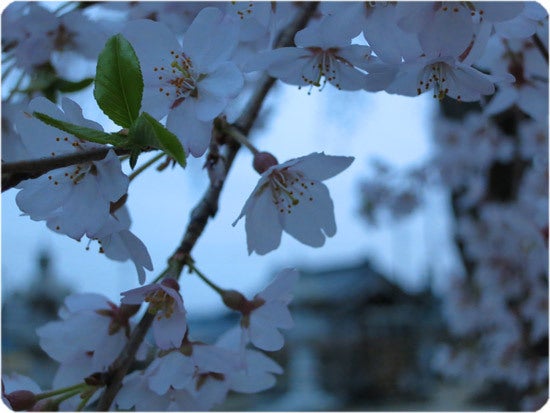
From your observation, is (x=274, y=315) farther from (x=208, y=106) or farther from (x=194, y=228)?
(x=208, y=106)

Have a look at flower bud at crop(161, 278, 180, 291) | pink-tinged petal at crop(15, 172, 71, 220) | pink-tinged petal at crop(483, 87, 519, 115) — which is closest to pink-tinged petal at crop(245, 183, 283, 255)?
flower bud at crop(161, 278, 180, 291)

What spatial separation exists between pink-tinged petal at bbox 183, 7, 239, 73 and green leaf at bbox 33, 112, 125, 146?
0.57ft

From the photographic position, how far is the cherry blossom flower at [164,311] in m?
0.69

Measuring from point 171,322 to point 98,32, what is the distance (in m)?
0.60

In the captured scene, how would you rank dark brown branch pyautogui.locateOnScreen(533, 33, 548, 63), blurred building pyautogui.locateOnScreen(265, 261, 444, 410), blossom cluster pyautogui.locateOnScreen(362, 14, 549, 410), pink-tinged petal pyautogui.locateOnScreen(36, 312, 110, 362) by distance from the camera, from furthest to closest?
blurred building pyautogui.locateOnScreen(265, 261, 444, 410) < blossom cluster pyautogui.locateOnScreen(362, 14, 549, 410) < dark brown branch pyautogui.locateOnScreen(533, 33, 548, 63) < pink-tinged petal pyautogui.locateOnScreen(36, 312, 110, 362)

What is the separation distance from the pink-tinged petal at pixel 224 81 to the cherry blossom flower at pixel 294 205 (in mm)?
119

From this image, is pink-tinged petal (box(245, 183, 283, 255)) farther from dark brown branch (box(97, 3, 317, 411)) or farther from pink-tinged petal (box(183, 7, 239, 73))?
pink-tinged petal (box(183, 7, 239, 73))

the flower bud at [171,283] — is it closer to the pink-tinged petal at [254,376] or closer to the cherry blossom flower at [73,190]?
the cherry blossom flower at [73,190]

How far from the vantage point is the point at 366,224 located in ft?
14.0

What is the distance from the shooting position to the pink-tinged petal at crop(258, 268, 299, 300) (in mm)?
772

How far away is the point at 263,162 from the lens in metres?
0.75

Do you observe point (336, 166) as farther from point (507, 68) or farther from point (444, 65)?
point (507, 68)

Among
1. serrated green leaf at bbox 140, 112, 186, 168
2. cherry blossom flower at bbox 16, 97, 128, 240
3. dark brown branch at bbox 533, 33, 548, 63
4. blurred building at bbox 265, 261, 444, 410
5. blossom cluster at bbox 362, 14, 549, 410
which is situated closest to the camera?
serrated green leaf at bbox 140, 112, 186, 168

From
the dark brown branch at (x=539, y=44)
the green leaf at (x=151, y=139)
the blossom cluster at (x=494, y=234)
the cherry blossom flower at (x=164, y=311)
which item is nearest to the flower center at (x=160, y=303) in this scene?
the cherry blossom flower at (x=164, y=311)
